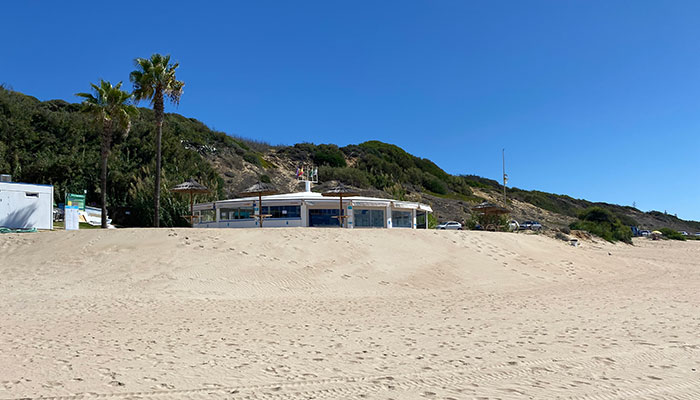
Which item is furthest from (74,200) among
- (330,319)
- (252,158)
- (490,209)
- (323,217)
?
(252,158)

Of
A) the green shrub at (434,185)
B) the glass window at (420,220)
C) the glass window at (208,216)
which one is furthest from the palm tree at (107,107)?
the green shrub at (434,185)

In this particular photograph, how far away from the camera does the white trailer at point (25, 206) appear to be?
23.5 m

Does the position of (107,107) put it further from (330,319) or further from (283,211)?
(330,319)

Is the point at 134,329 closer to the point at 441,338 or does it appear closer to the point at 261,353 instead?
the point at 261,353

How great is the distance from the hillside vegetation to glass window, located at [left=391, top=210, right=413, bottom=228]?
6.87 meters

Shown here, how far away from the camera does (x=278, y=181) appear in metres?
57.1

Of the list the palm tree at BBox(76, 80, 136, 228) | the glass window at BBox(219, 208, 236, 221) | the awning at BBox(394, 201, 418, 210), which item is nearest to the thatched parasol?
the awning at BBox(394, 201, 418, 210)

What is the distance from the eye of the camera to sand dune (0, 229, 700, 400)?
563cm

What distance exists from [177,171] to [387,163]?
3767 cm

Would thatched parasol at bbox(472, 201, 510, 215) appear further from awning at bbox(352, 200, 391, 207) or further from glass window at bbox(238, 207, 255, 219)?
glass window at bbox(238, 207, 255, 219)

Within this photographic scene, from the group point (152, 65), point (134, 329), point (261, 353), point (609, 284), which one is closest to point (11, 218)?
point (152, 65)

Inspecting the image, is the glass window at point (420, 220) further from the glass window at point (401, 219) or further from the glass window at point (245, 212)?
the glass window at point (245, 212)

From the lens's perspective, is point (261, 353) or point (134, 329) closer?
point (261, 353)

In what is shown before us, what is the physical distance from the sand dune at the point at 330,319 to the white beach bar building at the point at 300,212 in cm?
746
